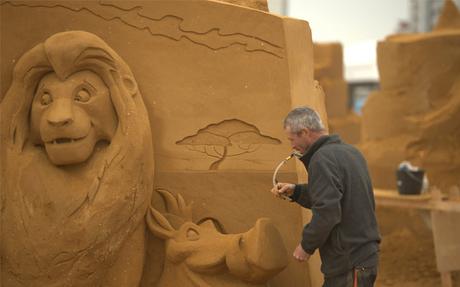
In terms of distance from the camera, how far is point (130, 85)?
3.05 meters

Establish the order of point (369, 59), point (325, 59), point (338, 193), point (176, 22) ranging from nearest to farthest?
point (338, 193)
point (176, 22)
point (325, 59)
point (369, 59)

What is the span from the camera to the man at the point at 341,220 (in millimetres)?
2482

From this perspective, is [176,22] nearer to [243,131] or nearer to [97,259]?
[243,131]

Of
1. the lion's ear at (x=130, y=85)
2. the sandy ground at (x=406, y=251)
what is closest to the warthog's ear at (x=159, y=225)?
the lion's ear at (x=130, y=85)

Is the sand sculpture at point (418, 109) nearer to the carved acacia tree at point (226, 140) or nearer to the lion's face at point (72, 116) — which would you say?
the carved acacia tree at point (226, 140)

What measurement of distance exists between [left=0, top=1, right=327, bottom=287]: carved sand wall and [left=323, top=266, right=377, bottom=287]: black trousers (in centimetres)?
60

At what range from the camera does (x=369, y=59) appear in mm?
12141

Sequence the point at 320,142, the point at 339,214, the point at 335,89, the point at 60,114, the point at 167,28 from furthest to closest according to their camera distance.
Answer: the point at 335,89 → the point at 167,28 → the point at 60,114 → the point at 320,142 → the point at 339,214

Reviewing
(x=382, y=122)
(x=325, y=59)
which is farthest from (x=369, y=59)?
(x=382, y=122)

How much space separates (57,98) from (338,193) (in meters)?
1.38

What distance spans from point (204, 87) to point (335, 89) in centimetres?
708

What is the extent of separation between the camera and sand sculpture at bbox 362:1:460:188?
625 cm

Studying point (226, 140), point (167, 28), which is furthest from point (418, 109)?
point (167, 28)

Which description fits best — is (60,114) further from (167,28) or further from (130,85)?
(167,28)
